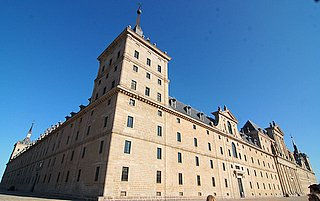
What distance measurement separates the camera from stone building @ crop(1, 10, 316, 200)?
792 inches

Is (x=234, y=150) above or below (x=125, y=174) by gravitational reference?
above

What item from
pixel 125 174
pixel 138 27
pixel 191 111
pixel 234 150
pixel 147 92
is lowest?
pixel 125 174

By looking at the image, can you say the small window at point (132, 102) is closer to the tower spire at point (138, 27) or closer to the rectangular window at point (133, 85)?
the rectangular window at point (133, 85)

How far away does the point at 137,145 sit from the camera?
2192 centimetres

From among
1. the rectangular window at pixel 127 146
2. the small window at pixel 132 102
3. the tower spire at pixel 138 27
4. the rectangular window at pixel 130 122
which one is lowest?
the rectangular window at pixel 127 146

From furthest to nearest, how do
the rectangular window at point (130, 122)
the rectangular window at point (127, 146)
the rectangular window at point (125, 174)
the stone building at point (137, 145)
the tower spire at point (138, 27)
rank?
the tower spire at point (138, 27) < the rectangular window at point (130, 122) < the rectangular window at point (127, 146) < the stone building at point (137, 145) < the rectangular window at point (125, 174)

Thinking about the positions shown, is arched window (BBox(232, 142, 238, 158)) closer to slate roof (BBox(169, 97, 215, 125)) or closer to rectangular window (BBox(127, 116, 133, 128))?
slate roof (BBox(169, 97, 215, 125))

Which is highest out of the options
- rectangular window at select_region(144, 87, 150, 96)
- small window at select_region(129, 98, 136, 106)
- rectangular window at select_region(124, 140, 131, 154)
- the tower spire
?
the tower spire

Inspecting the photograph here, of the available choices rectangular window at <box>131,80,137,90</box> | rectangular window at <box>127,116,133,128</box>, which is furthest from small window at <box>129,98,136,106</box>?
rectangular window at <box>131,80,137,90</box>

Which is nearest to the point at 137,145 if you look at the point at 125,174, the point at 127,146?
the point at 127,146

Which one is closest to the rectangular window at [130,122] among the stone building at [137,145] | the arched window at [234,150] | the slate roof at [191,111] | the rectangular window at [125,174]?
the stone building at [137,145]

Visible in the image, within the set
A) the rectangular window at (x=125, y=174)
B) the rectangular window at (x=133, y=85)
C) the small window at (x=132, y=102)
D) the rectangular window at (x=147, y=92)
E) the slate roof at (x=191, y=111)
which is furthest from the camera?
the slate roof at (x=191, y=111)

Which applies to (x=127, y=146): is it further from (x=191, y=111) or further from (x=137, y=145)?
(x=191, y=111)

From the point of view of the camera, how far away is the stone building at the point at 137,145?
20.1 metres
